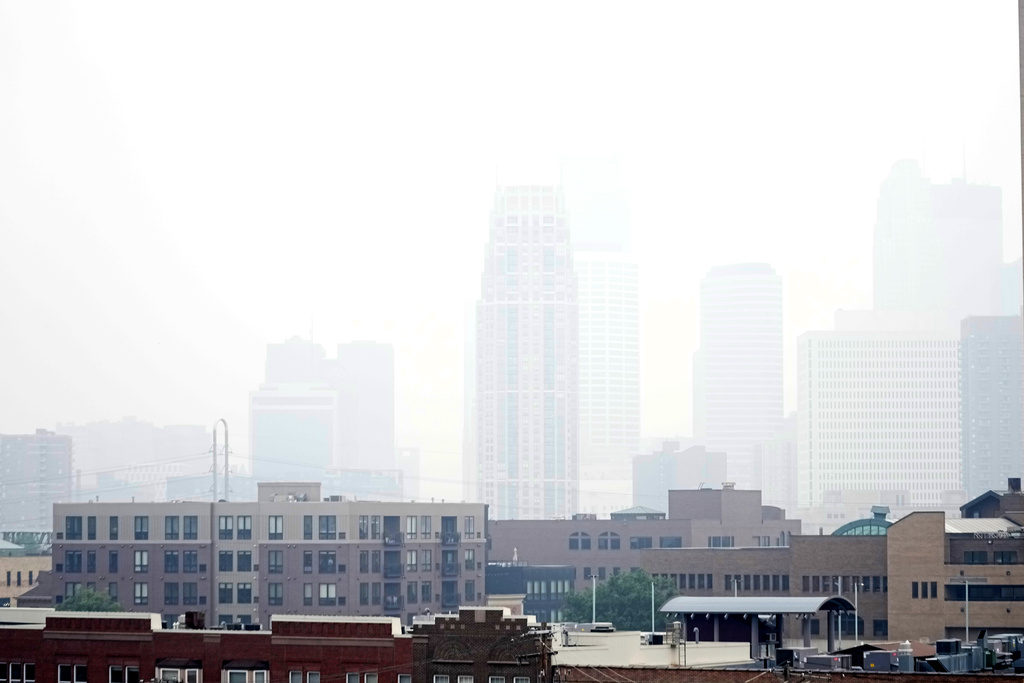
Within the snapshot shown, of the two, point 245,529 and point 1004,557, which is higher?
point 245,529

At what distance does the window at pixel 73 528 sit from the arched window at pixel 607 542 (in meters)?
71.0

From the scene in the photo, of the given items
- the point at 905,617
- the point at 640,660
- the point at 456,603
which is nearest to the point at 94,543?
the point at 456,603

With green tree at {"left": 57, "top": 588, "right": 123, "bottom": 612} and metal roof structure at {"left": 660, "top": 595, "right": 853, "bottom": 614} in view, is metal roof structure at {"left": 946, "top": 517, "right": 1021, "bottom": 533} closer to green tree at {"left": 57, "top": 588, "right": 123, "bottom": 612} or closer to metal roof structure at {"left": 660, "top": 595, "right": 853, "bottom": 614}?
metal roof structure at {"left": 660, "top": 595, "right": 853, "bottom": 614}

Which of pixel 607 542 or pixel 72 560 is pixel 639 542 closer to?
pixel 607 542

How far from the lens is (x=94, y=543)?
144625mm

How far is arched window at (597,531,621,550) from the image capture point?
651 ft

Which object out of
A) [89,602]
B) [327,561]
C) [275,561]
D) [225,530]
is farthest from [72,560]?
[327,561]

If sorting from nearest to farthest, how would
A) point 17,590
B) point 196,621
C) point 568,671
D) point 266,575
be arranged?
point 568,671
point 196,621
point 266,575
point 17,590

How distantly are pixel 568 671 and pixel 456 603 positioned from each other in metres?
100

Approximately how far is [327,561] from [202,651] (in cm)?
8118

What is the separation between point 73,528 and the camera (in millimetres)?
145375

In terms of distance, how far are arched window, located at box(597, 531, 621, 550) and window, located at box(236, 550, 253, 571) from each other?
6323 centimetres

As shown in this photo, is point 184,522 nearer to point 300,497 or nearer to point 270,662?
point 300,497

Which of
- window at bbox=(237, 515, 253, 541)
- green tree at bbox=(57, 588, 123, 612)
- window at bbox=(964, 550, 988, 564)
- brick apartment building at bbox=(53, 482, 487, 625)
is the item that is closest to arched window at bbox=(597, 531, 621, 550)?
brick apartment building at bbox=(53, 482, 487, 625)
